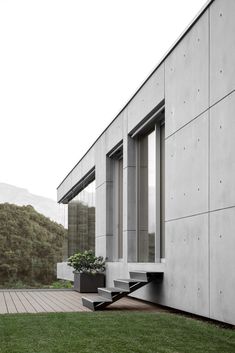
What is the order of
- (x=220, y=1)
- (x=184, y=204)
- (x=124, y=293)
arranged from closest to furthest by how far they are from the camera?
(x=220, y=1), (x=184, y=204), (x=124, y=293)

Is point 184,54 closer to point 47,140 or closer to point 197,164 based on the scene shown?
point 197,164

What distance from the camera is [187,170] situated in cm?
805

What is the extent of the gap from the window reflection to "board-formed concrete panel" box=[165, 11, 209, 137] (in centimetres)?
822

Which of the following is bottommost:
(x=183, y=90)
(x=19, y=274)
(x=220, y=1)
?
(x=19, y=274)

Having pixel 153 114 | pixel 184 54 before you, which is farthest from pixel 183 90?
pixel 153 114

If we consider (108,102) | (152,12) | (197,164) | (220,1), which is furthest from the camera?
(108,102)

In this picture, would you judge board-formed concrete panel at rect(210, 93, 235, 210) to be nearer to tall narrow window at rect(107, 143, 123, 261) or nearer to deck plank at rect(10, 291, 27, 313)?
deck plank at rect(10, 291, 27, 313)

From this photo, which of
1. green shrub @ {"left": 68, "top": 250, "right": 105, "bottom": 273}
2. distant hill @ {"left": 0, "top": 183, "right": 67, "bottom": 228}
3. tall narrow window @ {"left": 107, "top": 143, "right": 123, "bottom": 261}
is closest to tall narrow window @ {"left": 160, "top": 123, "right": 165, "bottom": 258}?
tall narrow window @ {"left": 107, "top": 143, "right": 123, "bottom": 261}

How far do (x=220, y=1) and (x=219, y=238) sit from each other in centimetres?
254

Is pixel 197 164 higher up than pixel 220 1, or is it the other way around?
pixel 220 1

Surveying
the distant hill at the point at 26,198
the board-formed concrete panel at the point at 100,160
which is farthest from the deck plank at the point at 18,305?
the distant hill at the point at 26,198

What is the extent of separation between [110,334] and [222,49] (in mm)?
3182

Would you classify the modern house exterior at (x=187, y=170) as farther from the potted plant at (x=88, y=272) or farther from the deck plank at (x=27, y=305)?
the deck plank at (x=27, y=305)

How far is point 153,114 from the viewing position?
1027 centimetres
